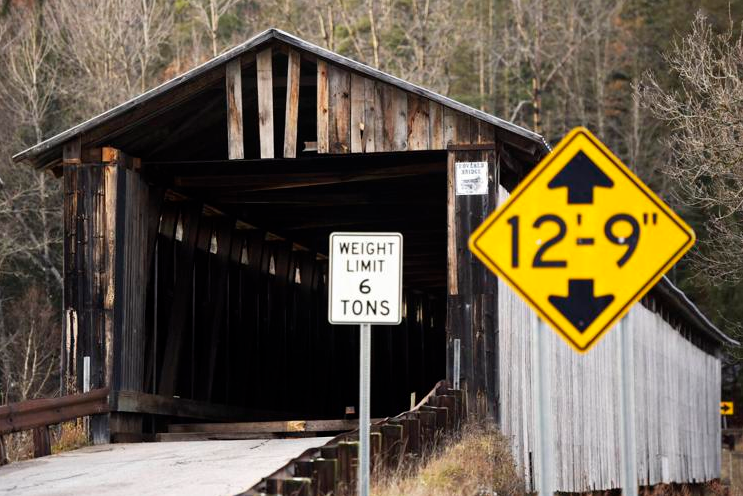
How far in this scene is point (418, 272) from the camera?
33500mm

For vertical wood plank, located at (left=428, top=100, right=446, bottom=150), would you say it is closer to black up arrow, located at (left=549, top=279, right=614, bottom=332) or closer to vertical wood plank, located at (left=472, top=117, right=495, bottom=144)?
vertical wood plank, located at (left=472, top=117, right=495, bottom=144)

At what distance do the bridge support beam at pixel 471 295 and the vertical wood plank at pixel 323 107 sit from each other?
156 centimetres

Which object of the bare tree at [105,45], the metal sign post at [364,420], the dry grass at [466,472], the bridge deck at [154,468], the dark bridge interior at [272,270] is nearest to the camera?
the metal sign post at [364,420]

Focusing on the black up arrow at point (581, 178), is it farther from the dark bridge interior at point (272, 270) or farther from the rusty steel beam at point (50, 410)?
the dark bridge interior at point (272, 270)

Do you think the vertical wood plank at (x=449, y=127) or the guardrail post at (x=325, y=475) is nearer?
the guardrail post at (x=325, y=475)

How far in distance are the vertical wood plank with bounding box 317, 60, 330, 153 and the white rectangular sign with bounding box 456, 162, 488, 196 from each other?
1670mm

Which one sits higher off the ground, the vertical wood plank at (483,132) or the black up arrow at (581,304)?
the vertical wood plank at (483,132)

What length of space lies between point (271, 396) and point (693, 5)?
3513 cm

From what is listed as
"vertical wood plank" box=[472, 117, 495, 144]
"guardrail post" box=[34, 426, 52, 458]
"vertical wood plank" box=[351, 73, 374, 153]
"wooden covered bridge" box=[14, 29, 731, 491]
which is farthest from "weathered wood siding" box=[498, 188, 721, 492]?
"guardrail post" box=[34, 426, 52, 458]

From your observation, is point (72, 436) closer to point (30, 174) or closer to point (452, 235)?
point (452, 235)

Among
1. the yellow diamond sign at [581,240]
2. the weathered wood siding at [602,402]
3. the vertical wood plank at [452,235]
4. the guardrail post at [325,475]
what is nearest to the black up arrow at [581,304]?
the yellow diamond sign at [581,240]

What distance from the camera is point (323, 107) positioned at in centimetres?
1594

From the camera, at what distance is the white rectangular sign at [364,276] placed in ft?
27.9

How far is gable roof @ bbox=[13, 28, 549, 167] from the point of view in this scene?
1538 cm
